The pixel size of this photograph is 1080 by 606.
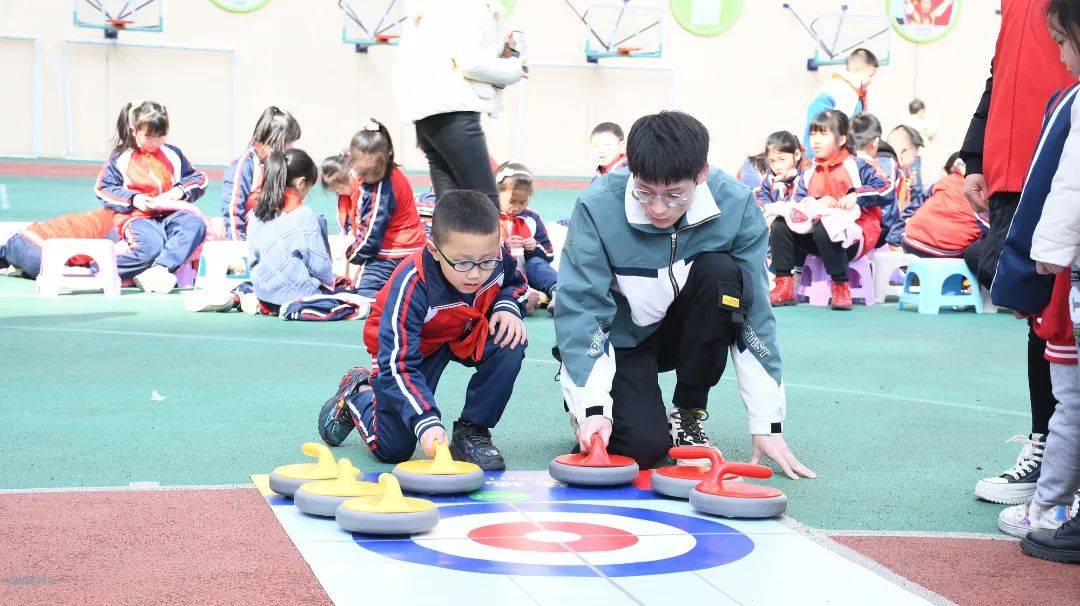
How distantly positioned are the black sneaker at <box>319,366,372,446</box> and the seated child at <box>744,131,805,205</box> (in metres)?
5.24

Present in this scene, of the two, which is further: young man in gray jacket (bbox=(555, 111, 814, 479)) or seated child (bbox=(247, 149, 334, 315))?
seated child (bbox=(247, 149, 334, 315))

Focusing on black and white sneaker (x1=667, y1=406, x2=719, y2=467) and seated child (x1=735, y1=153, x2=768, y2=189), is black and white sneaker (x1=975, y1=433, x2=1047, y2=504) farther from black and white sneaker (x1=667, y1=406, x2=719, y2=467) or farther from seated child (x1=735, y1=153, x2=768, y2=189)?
seated child (x1=735, y1=153, x2=768, y2=189)

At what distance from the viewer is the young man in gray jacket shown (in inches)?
120

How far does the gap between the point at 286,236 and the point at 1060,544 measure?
4.64m

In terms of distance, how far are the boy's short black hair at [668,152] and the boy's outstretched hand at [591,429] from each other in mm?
Result: 586

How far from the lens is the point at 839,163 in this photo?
757cm

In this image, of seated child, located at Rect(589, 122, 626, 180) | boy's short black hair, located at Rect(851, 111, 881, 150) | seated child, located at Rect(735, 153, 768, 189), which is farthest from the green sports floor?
seated child, located at Rect(735, 153, 768, 189)

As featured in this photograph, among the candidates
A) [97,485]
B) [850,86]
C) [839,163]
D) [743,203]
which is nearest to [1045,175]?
[743,203]

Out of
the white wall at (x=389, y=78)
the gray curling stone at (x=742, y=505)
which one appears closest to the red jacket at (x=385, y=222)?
the gray curling stone at (x=742, y=505)

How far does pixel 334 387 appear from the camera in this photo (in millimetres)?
4312

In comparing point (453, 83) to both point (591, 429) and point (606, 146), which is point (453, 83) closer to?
point (591, 429)

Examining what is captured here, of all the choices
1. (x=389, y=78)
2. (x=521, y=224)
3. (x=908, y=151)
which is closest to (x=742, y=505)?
(x=521, y=224)

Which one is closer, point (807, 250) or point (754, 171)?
point (807, 250)

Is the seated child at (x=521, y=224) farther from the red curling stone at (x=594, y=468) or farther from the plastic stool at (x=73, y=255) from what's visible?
the red curling stone at (x=594, y=468)
